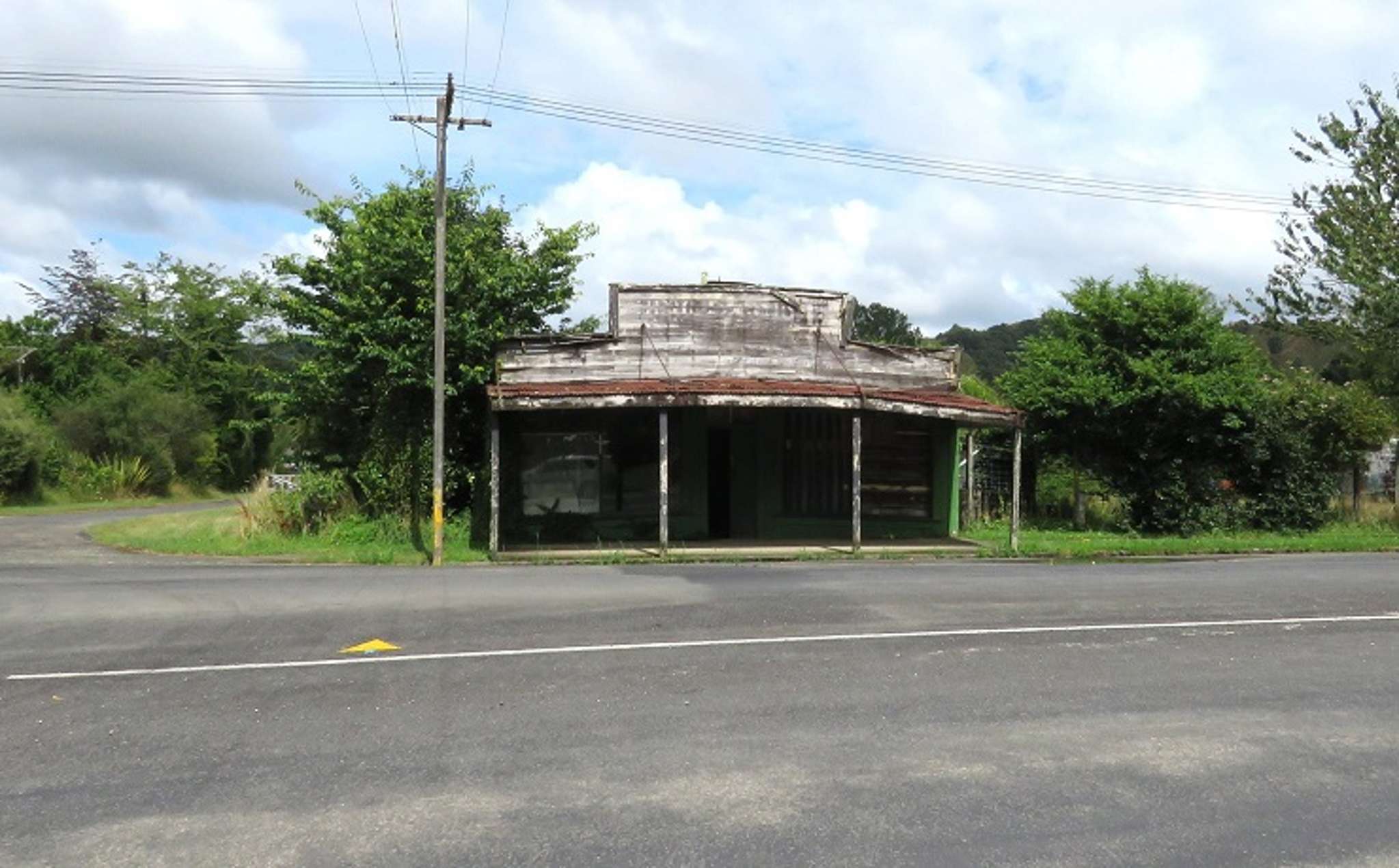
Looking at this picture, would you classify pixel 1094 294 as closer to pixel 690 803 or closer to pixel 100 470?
pixel 690 803

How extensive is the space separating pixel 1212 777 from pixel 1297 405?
20669 millimetres

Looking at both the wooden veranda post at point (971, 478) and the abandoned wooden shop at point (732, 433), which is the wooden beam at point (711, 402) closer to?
Answer: the abandoned wooden shop at point (732, 433)

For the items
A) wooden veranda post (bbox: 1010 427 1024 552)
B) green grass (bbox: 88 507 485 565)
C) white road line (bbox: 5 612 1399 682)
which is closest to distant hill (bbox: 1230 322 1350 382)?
wooden veranda post (bbox: 1010 427 1024 552)

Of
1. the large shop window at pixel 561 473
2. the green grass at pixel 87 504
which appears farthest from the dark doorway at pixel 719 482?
the green grass at pixel 87 504

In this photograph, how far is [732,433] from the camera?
21062mm

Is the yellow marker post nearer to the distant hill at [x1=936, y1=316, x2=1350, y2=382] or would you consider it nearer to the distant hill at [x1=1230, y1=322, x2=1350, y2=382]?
the distant hill at [x1=1230, y1=322, x2=1350, y2=382]

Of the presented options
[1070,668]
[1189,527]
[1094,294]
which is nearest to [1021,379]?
[1094,294]

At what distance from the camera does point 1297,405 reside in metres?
23.8

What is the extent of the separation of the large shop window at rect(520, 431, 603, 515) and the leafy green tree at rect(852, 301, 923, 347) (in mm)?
→ 44593

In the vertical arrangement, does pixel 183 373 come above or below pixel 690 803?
above

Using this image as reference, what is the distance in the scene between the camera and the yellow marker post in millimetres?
9008

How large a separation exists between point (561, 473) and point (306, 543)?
444 cm

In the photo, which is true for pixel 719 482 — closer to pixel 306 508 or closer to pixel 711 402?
pixel 711 402

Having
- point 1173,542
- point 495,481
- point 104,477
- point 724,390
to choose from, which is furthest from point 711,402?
point 104,477
